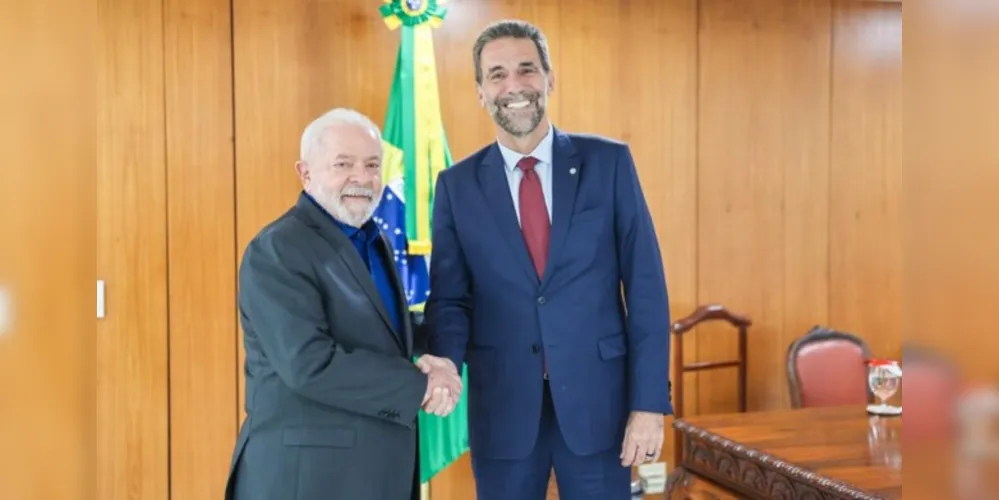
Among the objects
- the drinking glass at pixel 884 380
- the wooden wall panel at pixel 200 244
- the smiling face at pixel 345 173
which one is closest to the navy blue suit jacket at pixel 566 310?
the smiling face at pixel 345 173

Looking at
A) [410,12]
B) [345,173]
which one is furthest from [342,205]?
[410,12]

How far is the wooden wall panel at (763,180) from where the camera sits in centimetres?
436

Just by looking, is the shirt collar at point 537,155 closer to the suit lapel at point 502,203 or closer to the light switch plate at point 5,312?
the suit lapel at point 502,203

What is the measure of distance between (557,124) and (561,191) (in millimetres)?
2120

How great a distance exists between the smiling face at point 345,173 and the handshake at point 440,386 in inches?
14.2

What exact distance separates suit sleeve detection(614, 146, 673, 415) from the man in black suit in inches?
16.4

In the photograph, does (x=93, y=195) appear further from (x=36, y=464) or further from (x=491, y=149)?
(x=491, y=149)

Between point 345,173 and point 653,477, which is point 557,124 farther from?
point 345,173

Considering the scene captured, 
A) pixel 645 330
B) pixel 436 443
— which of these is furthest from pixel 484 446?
pixel 436 443

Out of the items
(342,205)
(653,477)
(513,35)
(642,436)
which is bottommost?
(653,477)

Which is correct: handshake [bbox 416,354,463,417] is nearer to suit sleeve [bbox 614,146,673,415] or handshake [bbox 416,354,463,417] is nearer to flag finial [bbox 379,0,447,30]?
suit sleeve [bbox 614,146,673,415]

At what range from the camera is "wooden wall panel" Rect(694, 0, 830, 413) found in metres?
4.36

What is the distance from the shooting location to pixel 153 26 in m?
3.58

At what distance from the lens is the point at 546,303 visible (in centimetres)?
199
